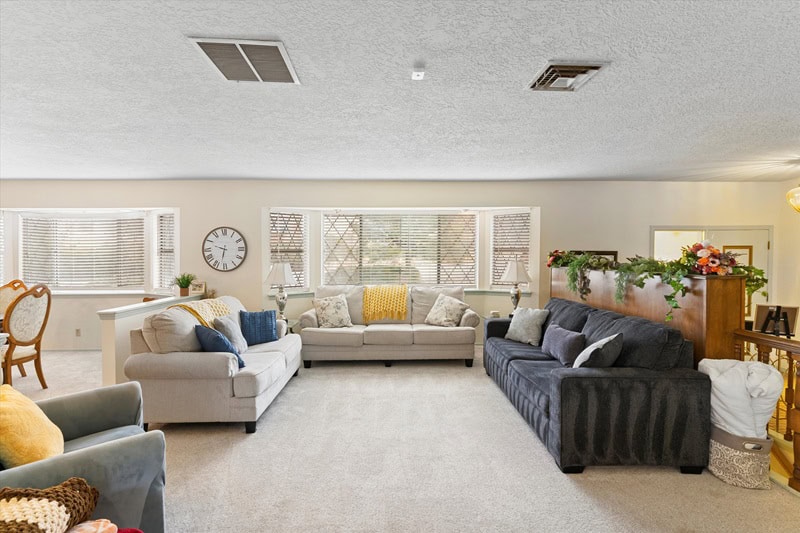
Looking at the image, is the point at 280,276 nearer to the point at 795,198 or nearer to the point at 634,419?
the point at 634,419

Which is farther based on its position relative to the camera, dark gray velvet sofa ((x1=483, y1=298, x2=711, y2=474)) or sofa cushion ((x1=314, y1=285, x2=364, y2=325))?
sofa cushion ((x1=314, y1=285, x2=364, y2=325))

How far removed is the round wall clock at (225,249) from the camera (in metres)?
5.71

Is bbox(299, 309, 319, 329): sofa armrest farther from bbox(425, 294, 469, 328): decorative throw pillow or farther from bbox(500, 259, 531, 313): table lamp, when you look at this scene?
bbox(500, 259, 531, 313): table lamp

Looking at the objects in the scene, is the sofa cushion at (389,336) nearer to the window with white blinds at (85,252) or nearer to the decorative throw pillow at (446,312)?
the decorative throw pillow at (446,312)

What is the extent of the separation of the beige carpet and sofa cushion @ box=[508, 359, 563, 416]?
302 mm

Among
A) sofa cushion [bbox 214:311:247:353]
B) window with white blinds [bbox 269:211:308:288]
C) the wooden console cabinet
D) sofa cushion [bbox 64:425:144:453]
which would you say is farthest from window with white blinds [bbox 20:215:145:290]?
the wooden console cabinet

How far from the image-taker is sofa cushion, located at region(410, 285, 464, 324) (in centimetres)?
577

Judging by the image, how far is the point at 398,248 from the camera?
6469 mm

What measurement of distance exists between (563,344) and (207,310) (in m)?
3.30

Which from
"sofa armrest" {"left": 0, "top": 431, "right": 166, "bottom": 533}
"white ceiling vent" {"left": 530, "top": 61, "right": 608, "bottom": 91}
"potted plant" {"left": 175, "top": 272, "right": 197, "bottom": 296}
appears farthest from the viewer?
"potted plant" {"left": 175, "top": 272, "right": 197, "bottom": 296}

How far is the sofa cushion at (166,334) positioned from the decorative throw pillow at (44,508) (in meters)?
2.09

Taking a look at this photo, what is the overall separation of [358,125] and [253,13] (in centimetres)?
158

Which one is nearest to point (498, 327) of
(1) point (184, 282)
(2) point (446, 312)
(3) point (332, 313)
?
(2) point (446, 312)

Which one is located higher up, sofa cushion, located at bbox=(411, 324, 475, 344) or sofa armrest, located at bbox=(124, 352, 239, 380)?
sofa armrest, located at bbox=(124, 352, 239, 380)
